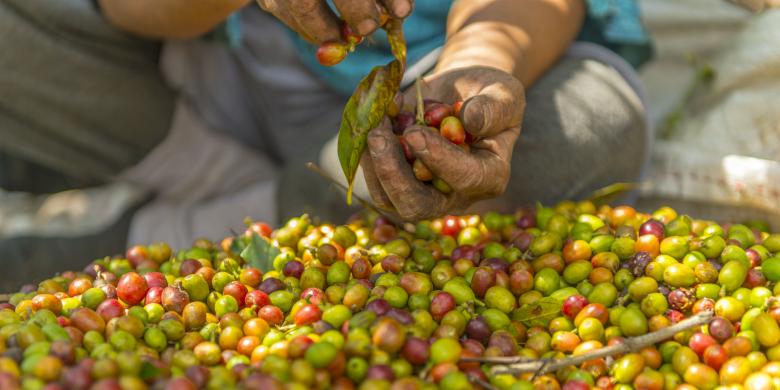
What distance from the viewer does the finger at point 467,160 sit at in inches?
54.9

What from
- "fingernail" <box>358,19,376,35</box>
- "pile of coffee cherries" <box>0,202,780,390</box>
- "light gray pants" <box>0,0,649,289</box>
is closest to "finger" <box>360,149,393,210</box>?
"pile of coffee cherries" <box>0,202,780,390</box>

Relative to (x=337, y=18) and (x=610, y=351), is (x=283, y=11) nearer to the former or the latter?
(x=337, y=18)

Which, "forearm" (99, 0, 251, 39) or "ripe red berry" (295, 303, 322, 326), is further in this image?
"forearm" (99, 0, 251, 39)

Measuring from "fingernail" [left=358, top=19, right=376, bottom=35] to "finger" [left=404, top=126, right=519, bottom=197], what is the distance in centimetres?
19

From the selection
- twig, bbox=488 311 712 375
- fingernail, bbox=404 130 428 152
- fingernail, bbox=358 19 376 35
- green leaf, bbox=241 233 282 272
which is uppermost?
fingernail, bbox=358 19 376 35

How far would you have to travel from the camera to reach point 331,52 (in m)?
1.49

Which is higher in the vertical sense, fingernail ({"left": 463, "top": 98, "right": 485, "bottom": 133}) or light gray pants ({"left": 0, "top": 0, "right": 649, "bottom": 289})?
fingernail ({"left": 463, "top": 98, "right": 485, "bottom": 133})

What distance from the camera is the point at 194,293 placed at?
1.47 m

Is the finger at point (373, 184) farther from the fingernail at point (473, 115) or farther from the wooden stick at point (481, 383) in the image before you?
the wooden stick at point (481, 383)

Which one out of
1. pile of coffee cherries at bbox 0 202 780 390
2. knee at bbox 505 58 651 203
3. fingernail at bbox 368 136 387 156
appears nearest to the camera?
pile of coffee cherries at bbox 0 202 780 390

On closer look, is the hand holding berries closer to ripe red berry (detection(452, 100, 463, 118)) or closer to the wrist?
ripe red berry (detection(452, 100, 463, 118))

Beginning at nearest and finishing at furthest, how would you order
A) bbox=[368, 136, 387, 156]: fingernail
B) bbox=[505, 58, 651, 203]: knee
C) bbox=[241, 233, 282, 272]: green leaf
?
bbox=[368, 136, 387, 156]: fingernail
bbox=[241, 233, 282, 272]: green leaf
bbox=[505, 58, 651, 203]: knee

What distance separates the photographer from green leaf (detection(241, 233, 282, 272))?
1636 mm

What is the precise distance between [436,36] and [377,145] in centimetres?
104
